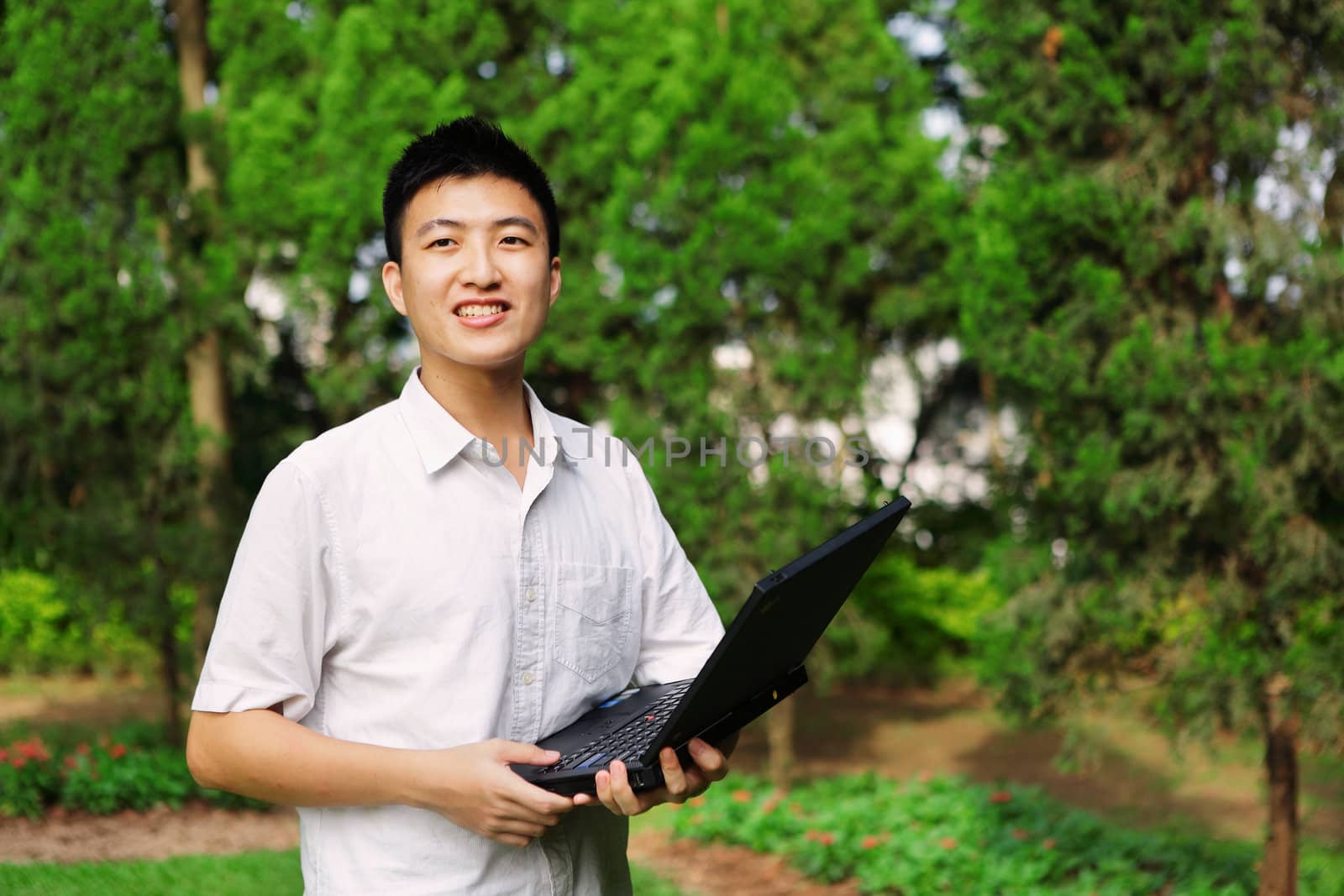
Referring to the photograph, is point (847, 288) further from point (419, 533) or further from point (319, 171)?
point (419, 533)

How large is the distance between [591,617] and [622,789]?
1.12 feet

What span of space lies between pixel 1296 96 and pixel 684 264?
3.43 meters

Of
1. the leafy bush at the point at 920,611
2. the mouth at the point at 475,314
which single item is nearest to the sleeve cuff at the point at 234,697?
the mouth at the point at 475,314

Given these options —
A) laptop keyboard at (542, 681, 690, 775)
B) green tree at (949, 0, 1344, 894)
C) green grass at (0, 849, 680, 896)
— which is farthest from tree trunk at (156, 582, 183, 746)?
laptop keyboard at (542, 681, 690, 775)

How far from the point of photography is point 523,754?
1382mm

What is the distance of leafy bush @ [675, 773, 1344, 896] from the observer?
5.32 metres

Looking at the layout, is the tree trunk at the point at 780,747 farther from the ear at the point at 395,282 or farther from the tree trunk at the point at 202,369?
the ear at the point at 395,282

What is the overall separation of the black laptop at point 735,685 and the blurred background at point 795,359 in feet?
13.0

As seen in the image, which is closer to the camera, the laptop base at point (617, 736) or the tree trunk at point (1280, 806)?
the laptop base at point (617, 736)

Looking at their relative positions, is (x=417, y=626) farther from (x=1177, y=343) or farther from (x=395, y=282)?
(x=1177, y=343)

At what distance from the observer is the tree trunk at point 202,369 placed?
24.3 feet

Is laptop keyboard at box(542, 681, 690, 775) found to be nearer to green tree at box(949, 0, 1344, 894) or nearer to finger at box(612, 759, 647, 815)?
finger at box(612, 759, 647, 815)

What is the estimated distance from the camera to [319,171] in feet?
25.9

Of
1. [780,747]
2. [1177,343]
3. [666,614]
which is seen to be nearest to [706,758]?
[666,614]
